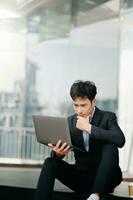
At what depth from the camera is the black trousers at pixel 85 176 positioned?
2.36 metres

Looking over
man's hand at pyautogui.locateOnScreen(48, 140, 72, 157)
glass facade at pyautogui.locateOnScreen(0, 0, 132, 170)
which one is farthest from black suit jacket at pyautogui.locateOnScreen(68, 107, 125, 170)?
glass facade at pyautogui.locateOnScreen(0, 0, 132, 170)

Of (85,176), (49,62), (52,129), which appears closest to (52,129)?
(52,129)

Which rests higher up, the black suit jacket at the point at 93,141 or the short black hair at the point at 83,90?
the short black hair at the point at 83,90

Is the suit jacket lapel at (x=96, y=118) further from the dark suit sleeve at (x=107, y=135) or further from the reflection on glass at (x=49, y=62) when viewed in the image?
the reflection on glass at (x=49, y=62)

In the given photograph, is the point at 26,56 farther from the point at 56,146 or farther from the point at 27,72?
the point at 56,146

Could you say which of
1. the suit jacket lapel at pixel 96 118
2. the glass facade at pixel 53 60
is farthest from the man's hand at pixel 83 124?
the glass facade at pixel 53 60

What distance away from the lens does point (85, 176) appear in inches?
101

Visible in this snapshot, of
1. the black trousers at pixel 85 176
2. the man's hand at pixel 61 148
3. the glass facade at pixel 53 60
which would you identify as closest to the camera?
the black trousers at pixel 85 176

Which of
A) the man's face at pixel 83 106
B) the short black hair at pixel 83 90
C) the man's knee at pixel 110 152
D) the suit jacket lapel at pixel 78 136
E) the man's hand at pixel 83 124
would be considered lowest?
the man's knee at pixel 110 152

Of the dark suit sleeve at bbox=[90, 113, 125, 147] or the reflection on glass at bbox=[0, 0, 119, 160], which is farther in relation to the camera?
the reflection on glass at bbox=[0, 0, 119, 160]

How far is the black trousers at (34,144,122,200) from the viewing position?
2.36 meters

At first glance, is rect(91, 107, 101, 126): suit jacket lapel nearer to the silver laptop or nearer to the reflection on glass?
the silver laptop

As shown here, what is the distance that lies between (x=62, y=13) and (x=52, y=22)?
0.56 ft

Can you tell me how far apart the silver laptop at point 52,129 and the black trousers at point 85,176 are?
0.43 ft
